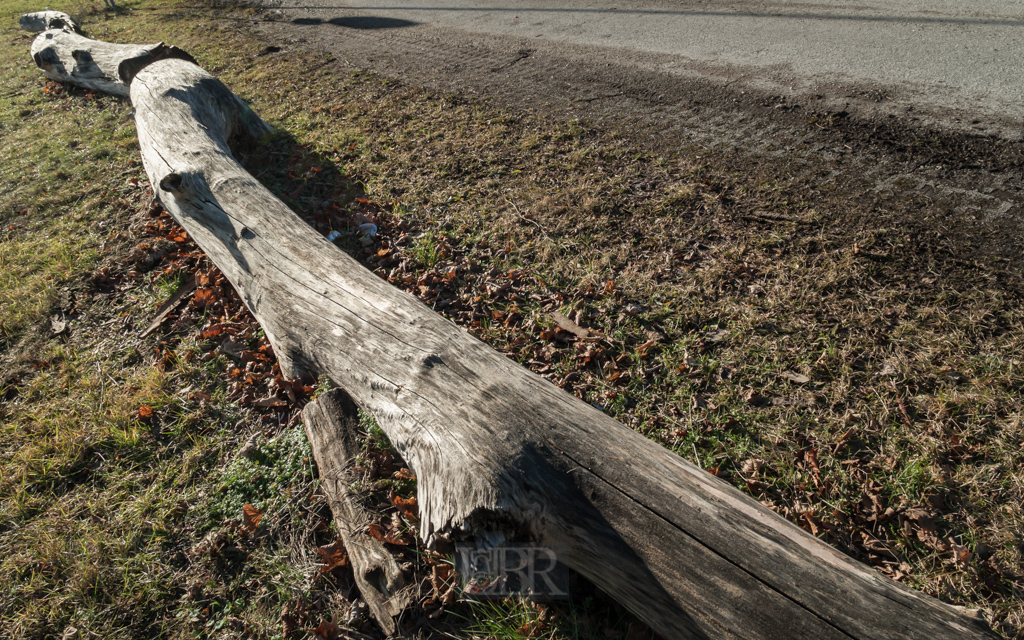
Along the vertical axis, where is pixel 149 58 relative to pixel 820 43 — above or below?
below

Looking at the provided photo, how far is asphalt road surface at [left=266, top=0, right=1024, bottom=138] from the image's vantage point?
4434 mm

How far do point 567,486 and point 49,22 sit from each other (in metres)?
13.0

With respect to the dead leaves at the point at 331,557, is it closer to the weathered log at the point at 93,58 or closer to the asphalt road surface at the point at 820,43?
the asphalt road surface at the point at 820,43

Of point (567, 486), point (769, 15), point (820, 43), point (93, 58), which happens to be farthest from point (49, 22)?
point (567, 486)

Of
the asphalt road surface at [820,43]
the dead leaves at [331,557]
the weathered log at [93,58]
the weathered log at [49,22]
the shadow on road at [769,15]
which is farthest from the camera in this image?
the weathered log at [49,22]

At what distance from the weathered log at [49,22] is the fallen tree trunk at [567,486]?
32.6ft

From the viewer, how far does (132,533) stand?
9.11ft

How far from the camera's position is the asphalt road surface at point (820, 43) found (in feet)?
14.5

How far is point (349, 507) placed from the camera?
8.79 feet

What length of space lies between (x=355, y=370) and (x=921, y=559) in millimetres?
2619

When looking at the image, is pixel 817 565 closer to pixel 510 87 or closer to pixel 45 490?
pixel 45 490

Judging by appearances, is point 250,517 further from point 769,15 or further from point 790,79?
point 769,15

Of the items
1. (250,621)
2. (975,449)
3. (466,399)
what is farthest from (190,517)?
(975,449)

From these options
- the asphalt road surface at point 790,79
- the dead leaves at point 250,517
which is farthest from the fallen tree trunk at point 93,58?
the dead leaves at point 250,517
